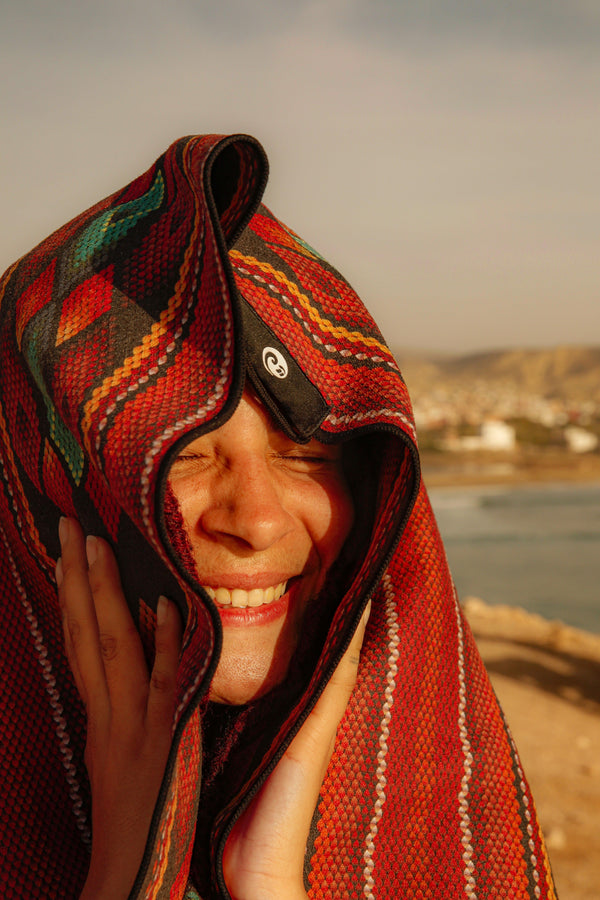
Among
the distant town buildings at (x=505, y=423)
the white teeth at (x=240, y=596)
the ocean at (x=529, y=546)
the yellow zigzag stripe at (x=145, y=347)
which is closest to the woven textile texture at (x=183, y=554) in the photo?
the yellow zigzag stripe at (x=145, y=347)

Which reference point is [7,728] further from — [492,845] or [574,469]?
[574,469]

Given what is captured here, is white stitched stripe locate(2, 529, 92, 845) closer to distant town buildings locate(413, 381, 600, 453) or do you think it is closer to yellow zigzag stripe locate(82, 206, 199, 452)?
yellow zigzag stripe locate(82, 206, 199, 452)

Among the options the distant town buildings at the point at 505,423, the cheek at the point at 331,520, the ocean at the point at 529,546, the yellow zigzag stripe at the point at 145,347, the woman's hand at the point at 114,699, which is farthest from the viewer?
the distant town buildings at the point at 505,423

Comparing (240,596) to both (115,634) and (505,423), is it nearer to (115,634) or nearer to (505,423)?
(115,634)

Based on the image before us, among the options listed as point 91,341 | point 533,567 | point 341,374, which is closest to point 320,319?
point 341,374

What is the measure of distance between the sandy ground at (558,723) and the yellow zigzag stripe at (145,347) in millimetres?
5432

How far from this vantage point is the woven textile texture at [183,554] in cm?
134

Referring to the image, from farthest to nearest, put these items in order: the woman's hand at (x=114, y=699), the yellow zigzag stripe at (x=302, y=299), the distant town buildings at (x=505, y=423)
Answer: the distant town buildings at (x=505, y=423), the yellow zigzag stripe at (x=302, y=299), the woman's hand at (x=114, y=699)

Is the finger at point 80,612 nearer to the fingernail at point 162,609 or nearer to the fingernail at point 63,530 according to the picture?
the fingernail at point 63,530

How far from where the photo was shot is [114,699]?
5.14 feet

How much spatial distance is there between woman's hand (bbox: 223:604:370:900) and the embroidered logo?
22.0 inches

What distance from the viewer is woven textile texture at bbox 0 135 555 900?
1.34 meters

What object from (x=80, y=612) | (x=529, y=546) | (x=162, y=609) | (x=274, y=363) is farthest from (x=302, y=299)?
(x=529, y=546)

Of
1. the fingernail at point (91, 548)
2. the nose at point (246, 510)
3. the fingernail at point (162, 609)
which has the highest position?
the nose at point (246, 510)
